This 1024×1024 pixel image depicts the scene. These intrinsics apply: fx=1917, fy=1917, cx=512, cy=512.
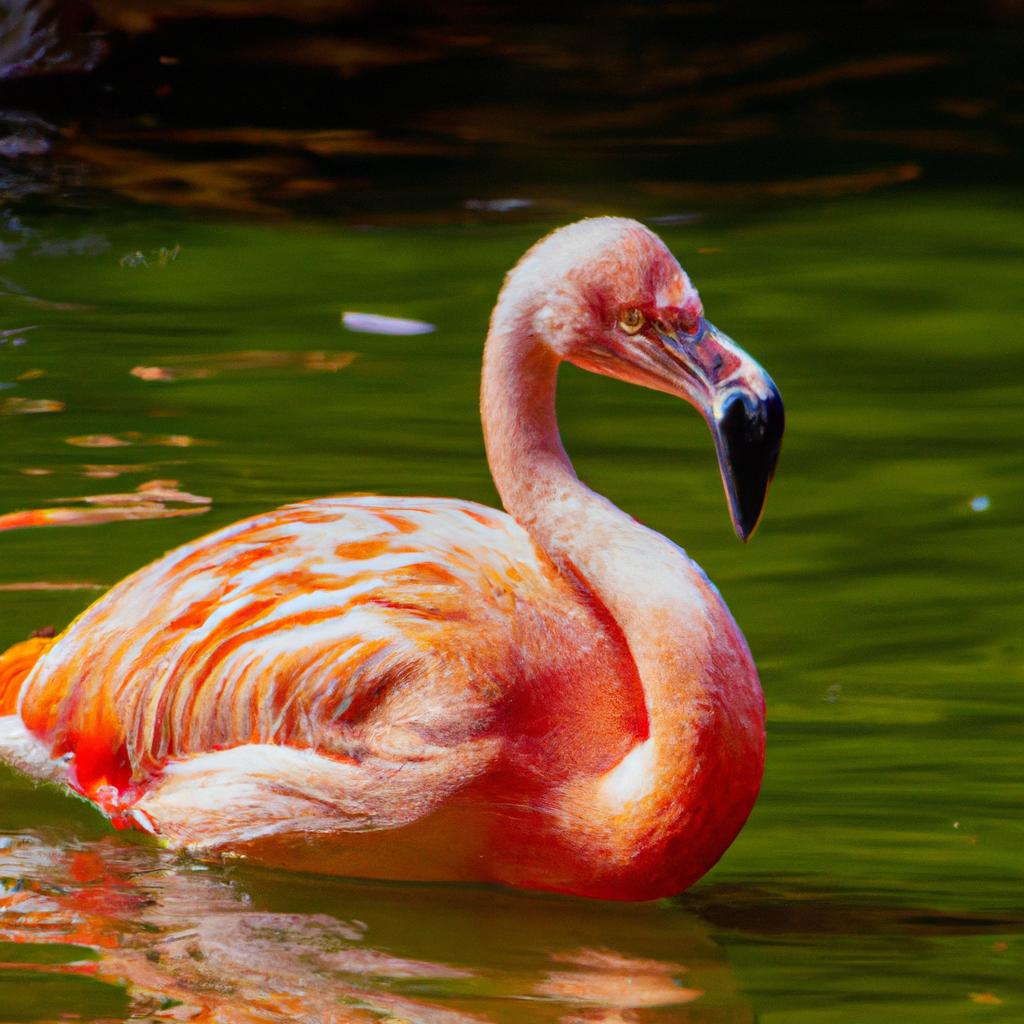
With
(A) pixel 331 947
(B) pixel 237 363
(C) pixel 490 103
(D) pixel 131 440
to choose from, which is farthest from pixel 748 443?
(C) pixel 490 103

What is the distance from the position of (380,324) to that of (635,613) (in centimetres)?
472

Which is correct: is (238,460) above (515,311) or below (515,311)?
below

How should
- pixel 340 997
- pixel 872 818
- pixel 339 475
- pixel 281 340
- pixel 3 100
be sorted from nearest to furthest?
pixel 340 997
pixel 872 818
pixel 339 475
pixel 281 340
pixel 3 100

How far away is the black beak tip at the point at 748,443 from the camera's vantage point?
11.6 feet

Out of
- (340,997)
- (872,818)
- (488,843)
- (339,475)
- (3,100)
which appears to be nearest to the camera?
(340,997)

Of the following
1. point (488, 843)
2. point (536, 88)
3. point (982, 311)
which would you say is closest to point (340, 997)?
point (488, 843)

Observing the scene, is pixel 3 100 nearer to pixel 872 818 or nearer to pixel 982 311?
pixel 982 311

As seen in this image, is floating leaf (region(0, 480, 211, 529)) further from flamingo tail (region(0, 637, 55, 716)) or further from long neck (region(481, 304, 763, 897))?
long neck (region(481, 304, 763, 897))

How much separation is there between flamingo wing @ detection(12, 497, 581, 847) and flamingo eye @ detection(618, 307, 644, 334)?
0.50 metres

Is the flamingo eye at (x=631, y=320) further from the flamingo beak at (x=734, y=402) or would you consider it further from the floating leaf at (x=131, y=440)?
the floating leaf at (x=131, y=440)

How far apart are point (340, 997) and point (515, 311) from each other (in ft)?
4.39

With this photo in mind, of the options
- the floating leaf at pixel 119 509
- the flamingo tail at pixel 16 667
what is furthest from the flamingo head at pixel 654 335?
the floating leaf at pixel 119 509

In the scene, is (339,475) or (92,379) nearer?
(339,475)

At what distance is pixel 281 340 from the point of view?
793 cm
